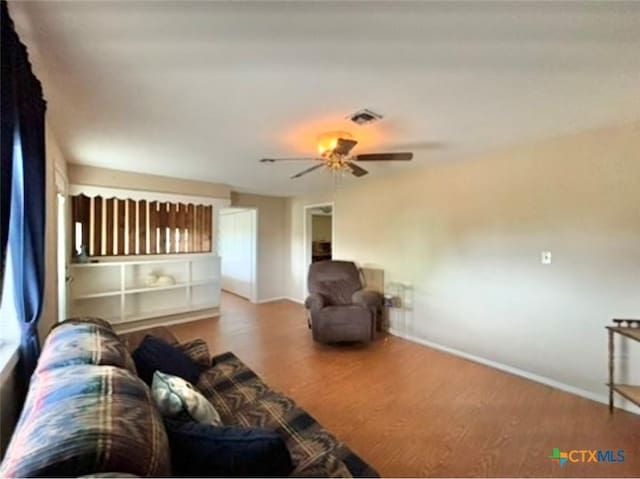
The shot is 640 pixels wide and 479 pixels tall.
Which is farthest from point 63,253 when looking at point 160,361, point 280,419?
point 280,419

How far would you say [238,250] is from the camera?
265 inches

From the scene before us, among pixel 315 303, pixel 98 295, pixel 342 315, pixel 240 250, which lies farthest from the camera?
pixel 240 250

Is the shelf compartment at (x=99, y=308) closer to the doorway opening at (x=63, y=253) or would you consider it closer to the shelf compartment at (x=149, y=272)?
the shelf compartment at (x=149, y=272)

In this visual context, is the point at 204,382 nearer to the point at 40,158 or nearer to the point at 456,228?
the point at 40,158

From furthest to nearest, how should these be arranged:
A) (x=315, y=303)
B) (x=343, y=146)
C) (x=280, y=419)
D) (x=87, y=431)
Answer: (x=315, y=303) → (x=343, y=146) → (x=280, y=419) → (x=87, y=431)

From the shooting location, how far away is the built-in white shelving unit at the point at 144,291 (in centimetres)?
407

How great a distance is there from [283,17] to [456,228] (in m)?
2.98

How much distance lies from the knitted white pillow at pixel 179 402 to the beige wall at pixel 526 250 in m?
3.01

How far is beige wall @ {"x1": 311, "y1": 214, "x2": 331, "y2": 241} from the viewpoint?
8.09 metres

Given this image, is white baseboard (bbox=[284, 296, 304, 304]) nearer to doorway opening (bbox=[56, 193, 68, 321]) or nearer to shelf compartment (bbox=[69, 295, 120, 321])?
shelf compartment (bbox=[69, 295, 120, 321])

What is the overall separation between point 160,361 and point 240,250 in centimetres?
500

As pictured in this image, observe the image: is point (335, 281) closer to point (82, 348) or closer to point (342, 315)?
point (342, 315)

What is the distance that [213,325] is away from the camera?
464 cm

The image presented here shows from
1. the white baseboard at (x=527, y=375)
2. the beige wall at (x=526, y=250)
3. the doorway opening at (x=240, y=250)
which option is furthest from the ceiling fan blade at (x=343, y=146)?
the doorway opening at (x=240, y=250)
